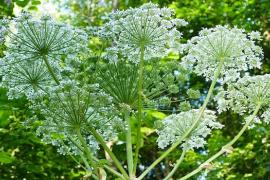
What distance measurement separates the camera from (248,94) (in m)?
3.69

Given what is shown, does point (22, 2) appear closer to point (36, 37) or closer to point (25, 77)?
point (25, 77)

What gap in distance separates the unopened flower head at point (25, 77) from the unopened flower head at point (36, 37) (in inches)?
4.0

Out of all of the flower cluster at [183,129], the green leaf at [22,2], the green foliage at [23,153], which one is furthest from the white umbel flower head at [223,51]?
the green leaf at [22,2]

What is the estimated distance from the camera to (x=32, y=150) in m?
8.20

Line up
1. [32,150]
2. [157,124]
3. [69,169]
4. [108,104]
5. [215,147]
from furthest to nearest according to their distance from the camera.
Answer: [215,147] < [69,169] < [32,150] < [157,124] < [108,104]

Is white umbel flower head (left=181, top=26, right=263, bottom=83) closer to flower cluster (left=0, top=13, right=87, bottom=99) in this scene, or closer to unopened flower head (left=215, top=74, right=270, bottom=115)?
unopened flower head (left=215, top=74, right=270, bottom=115)

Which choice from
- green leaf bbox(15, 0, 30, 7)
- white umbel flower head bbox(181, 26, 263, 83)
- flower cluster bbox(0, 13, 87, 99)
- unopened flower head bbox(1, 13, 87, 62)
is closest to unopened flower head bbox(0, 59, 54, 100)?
flower cluster bbox(0, 13, 87, 99)

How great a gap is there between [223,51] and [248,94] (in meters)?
0.38

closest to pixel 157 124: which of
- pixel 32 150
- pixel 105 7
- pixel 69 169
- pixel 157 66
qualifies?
pixel 157 66

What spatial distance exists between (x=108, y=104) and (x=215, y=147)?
7.60m

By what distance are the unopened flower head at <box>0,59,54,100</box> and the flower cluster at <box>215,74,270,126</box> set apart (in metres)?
1.37

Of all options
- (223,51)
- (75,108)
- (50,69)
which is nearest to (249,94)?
(223,51)

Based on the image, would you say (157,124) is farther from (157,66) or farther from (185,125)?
(157,66)

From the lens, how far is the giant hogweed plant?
10.5ft
